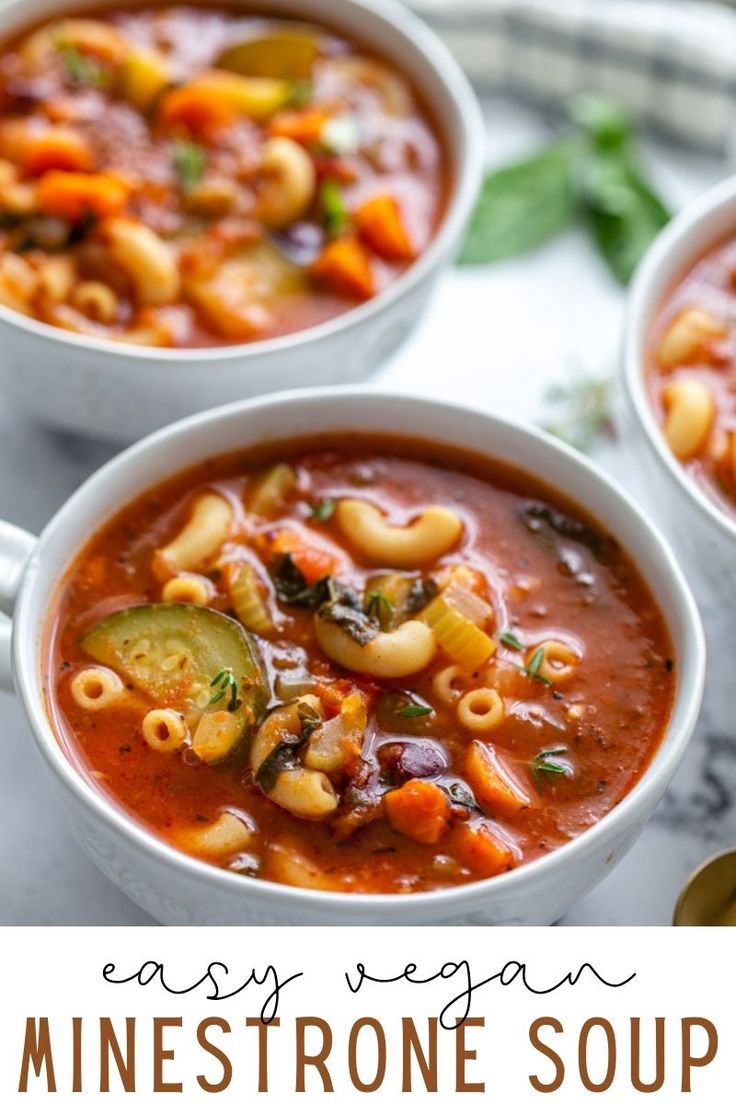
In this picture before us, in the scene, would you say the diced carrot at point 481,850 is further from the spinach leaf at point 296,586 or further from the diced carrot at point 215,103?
the diced carrot at point 215,103

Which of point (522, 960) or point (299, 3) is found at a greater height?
point (299, 3)

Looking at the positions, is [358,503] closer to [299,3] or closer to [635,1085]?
[635,1085]

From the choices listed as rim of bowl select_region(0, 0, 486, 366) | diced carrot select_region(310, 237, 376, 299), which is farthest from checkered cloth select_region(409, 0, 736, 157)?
diced carrot select_region(310, 237, 376, 299)

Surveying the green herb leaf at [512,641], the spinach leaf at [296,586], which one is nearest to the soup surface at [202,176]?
the spinach leaf at [296,586]

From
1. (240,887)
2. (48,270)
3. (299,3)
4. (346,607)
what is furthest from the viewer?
(299,3)

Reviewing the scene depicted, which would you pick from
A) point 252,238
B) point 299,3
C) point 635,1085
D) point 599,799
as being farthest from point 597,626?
point 299,3
